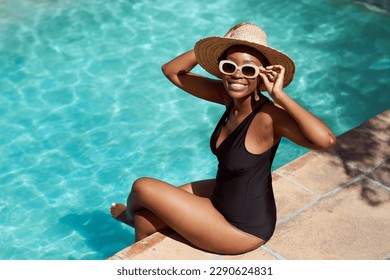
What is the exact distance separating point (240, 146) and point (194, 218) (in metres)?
0.60

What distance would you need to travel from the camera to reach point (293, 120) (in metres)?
4.34

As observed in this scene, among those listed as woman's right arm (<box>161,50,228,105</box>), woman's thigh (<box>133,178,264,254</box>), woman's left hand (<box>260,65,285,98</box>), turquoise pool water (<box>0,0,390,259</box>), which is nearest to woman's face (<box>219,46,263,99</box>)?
woman's left hand (<box>260,65,285,98</box>)

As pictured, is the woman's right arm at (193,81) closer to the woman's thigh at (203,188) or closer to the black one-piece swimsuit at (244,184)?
the black one-piece swimsuit at (244,184)

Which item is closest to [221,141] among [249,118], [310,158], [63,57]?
[249,118]

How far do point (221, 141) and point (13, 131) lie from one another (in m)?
4.68

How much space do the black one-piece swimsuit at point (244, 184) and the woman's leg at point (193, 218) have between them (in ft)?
0.22

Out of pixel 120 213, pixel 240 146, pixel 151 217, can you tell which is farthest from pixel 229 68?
pixel 120 213

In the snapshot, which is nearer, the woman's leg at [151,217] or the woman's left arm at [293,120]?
the woman's left arm at [293,120]

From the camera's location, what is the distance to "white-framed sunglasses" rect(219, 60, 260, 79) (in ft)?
14.3

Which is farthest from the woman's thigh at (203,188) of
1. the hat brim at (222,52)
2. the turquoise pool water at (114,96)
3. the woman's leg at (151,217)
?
the turquoise pool water at (114,96)

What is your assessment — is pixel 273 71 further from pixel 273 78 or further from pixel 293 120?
pixel 293 120

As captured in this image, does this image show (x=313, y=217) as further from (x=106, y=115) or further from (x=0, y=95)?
(x=0, y=95)

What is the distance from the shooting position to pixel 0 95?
9430 mm

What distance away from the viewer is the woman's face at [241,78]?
4.43 metres
